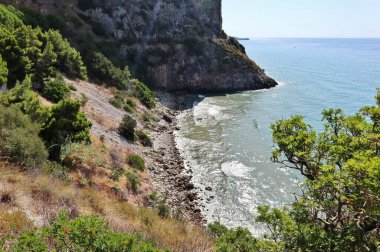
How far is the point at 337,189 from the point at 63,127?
67.7ft

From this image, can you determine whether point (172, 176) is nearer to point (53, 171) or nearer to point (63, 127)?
point (63, 127)

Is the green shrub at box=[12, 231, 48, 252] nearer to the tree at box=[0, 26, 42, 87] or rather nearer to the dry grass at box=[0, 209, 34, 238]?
the dry grass at box=[0, 209, 34, 238]

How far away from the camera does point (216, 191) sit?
111ft

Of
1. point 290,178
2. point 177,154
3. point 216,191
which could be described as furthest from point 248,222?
point 177,154

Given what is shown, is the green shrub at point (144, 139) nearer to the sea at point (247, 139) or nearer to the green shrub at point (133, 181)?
the sea at point (247, 139)

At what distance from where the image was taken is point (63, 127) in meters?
24.2

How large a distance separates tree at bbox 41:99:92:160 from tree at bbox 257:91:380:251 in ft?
54.6

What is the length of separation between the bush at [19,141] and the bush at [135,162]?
1305cm

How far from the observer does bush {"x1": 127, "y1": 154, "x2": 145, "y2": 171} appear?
33156 mm

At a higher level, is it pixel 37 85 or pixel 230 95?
pixel 37 85

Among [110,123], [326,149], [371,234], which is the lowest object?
[110,123]

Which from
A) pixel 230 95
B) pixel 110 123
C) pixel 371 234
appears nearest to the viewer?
pixel 371 234

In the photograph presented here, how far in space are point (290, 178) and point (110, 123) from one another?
75.7ft

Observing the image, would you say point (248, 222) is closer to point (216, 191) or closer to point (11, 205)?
point (216, 191)
